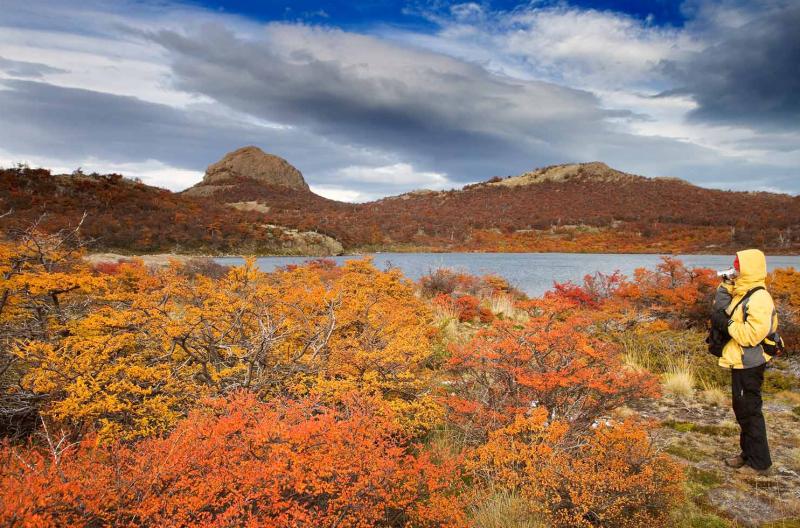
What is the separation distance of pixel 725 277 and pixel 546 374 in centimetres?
247

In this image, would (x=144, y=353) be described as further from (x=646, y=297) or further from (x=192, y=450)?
(x=646, y=297)

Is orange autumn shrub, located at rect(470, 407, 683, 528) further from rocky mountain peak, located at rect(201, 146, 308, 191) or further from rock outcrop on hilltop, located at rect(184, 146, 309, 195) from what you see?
rocky mountain peak, located at rect(201, 146, 308, 191)

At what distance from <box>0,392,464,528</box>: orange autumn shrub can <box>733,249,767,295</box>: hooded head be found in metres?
3.70

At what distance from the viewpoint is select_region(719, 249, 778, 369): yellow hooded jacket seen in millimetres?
4250

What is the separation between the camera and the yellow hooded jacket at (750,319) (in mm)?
4250

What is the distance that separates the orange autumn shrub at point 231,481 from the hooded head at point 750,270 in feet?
12.1

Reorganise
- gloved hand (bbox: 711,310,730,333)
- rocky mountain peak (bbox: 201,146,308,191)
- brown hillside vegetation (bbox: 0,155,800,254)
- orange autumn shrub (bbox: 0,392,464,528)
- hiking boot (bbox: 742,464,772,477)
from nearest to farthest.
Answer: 1. orange autumn shrub (bbox: 0,392,464,528)
2. hiking boot (bbox: 742,464,772,477)
3. gloved hand (bbox: 711,310,730,333)
4. brown hillside vegetation (bbox: 0,155,800,254)
5. rocky mountain peak (bbox: 201,146,308,191)

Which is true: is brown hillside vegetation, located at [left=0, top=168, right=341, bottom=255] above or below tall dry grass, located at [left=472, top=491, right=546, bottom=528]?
above

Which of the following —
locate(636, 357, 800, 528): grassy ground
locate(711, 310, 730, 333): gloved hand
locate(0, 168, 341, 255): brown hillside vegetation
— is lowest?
locate(636, 357, 800, 528): grassy ground

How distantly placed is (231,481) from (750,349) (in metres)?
4.92

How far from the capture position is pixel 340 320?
5.70 metres

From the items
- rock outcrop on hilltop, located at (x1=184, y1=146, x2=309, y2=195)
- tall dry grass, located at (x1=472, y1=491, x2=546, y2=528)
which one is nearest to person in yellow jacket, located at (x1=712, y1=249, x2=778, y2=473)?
tall dry grass, located at (x1=472, y1=491, x2=546, y2=528)

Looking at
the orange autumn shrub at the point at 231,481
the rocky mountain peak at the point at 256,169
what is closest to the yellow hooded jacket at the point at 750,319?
the orange autumn shrub at the point at 231,481

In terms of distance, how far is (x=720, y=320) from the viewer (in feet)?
15.0
